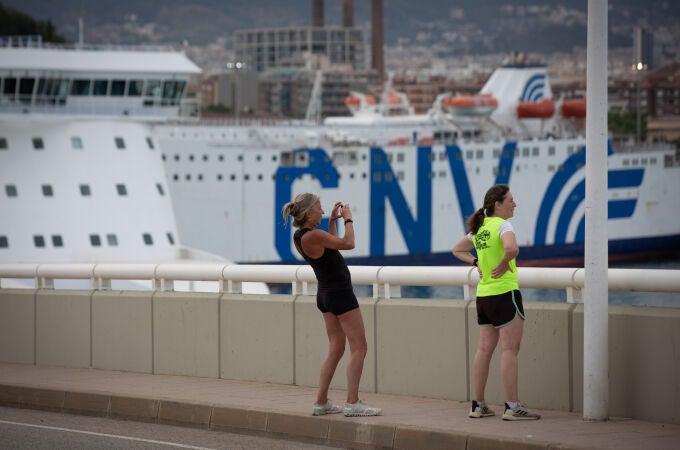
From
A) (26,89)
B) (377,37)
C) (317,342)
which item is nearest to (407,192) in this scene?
(26,89)

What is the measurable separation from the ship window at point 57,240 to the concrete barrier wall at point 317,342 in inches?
837

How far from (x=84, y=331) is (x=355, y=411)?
12.8ft

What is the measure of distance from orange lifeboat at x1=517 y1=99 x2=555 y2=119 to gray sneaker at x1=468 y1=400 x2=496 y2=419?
207 ft

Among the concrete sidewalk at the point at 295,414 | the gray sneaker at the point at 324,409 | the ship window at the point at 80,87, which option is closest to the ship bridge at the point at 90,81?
the ship window at the point at 80,87

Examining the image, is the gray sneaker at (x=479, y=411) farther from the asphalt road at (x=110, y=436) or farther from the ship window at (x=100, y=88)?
the ship window at (x=100, y=88)

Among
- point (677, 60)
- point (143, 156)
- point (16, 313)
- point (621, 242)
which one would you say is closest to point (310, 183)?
point (621, 242)

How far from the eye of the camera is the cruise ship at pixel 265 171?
115 feet

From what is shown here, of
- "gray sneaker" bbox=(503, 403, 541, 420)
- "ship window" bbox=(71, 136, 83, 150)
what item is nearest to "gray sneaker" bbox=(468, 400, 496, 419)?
"gray sneaker" bbox=(503, 403, 541, 420)

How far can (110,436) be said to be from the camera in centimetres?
919

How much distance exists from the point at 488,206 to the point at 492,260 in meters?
0.32

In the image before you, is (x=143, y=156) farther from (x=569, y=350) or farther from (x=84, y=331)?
(x=569, y=350)

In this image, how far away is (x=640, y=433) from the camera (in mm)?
8031

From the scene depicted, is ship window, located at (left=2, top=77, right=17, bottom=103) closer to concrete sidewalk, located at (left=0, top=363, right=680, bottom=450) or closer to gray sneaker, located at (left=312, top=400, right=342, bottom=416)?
concrete sidewalk, located at (left=0, top=363, right=680, bottom=450)

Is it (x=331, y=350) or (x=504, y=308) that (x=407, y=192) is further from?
(x=504, y=308)
